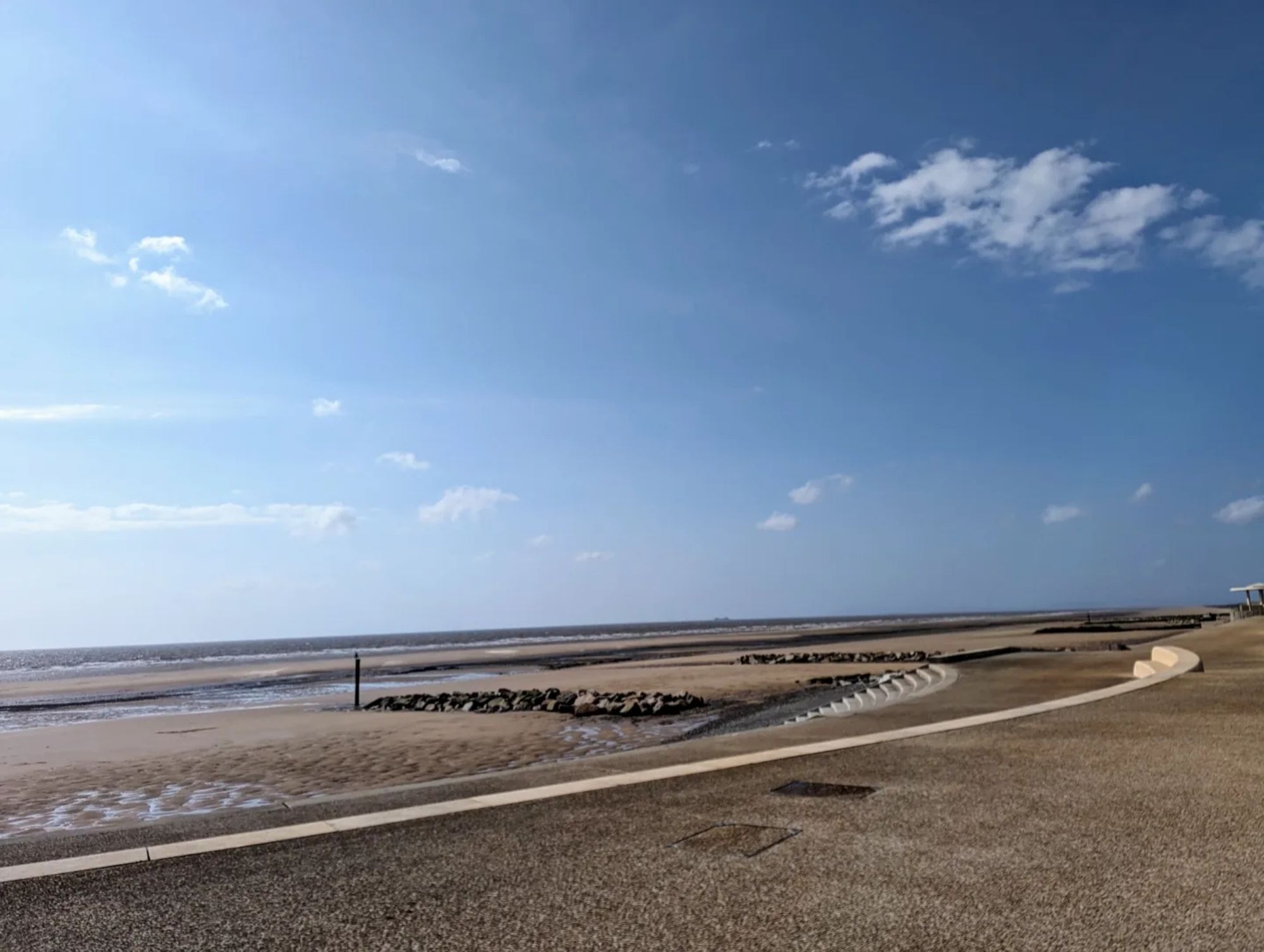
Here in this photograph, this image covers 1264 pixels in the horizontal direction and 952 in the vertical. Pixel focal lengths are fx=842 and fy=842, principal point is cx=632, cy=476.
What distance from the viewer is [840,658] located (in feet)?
143

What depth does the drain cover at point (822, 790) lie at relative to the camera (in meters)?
6.57

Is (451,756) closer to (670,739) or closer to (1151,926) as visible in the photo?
(670,739)

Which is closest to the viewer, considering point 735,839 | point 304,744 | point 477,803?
point 735,839

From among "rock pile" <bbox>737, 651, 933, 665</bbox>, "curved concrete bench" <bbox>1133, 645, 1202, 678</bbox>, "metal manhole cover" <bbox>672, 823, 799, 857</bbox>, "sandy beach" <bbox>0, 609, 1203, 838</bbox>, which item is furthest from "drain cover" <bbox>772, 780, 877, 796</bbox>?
"rock pile" <bbox>737, 651, 933, 665</bbox>

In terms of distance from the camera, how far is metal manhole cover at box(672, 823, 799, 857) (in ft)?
16.9

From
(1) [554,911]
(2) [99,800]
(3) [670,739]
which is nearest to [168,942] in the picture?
(1) [554,911]

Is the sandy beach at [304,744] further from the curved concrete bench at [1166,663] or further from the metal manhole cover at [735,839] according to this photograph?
the curved concrete bench at [1166,663]

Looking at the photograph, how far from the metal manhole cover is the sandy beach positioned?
4636mm

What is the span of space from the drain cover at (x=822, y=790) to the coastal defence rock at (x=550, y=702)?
16864 millimetres

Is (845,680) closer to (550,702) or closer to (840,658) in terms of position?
(550,702)

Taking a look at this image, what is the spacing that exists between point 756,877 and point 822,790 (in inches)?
91.4

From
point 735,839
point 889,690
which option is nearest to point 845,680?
point 889,690

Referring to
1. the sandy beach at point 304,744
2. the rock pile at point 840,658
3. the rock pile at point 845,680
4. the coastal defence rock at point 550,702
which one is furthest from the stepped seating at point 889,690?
the rock pile at point 840,658

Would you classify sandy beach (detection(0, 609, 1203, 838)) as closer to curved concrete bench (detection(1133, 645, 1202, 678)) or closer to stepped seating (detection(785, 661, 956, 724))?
stepped seating (detection(785, 661, 956, 724))
